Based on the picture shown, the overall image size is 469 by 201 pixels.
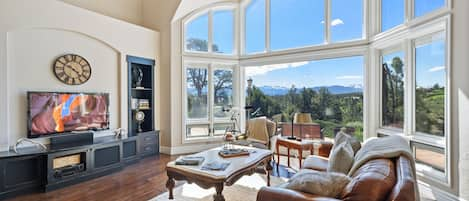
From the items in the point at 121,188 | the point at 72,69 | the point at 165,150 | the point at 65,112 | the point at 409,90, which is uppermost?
the point at 72,69

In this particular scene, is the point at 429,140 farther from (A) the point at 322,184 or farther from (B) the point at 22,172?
(B) the point at 22,172

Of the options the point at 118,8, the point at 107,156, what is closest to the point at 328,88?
the point at 107,156

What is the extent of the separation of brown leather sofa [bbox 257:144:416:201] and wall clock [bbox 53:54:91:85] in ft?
13.2

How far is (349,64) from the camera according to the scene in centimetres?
496

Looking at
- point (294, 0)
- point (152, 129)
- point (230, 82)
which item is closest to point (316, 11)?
point (294, 0)

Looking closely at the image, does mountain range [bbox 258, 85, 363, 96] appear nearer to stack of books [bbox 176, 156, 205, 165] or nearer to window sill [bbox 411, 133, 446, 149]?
window sill [bbox 411, 133, 446, 149]

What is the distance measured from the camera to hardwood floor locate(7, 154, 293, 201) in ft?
11.0

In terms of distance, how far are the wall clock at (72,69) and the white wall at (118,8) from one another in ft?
4.30

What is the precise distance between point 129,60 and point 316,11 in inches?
158

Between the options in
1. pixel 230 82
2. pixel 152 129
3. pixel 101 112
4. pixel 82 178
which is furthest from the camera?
pixel 230 82

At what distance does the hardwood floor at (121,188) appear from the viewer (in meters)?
3.35

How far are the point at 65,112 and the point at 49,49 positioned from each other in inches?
41.1

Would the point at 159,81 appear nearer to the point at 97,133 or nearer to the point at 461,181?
the point at 97,133

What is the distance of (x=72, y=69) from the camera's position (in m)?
4.41
